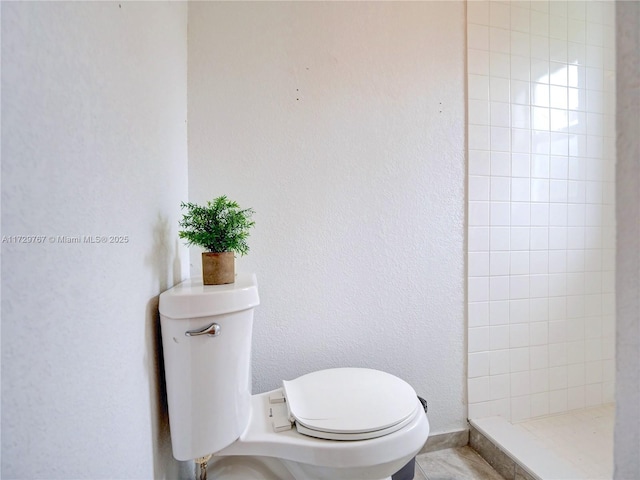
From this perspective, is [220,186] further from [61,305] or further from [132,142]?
[61,305]

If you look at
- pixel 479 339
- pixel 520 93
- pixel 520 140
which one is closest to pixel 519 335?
pixel 479 339

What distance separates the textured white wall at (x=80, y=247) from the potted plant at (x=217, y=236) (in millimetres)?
97

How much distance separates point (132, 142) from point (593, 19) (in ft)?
7.01

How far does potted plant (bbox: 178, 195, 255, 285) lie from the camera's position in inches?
28.1

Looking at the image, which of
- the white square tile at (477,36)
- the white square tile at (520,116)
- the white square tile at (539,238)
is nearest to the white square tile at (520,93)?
the white square tile at (520,116)

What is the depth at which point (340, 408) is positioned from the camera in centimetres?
77

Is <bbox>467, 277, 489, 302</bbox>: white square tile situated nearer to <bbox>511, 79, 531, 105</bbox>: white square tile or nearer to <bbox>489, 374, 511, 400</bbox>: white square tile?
<bbox>489, 374, 511, 400</bbox>: white square tile

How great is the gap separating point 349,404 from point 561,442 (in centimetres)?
110

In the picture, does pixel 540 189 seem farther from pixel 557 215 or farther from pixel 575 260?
pixel 575 260

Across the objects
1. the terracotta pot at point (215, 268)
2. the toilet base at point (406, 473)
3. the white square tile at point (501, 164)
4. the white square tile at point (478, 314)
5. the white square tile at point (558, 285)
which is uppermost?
the white square tile at point (501, 164)

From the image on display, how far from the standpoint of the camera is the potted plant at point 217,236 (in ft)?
2.35

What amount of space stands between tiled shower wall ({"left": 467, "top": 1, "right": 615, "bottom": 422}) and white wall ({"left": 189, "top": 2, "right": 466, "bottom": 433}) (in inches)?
4.2

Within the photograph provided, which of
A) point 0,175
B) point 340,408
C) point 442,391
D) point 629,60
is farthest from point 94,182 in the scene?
point 442,391

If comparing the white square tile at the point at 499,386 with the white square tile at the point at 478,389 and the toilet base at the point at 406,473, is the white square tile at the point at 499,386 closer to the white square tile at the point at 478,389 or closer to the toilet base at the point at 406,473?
the white square tile at the point at 478,389
